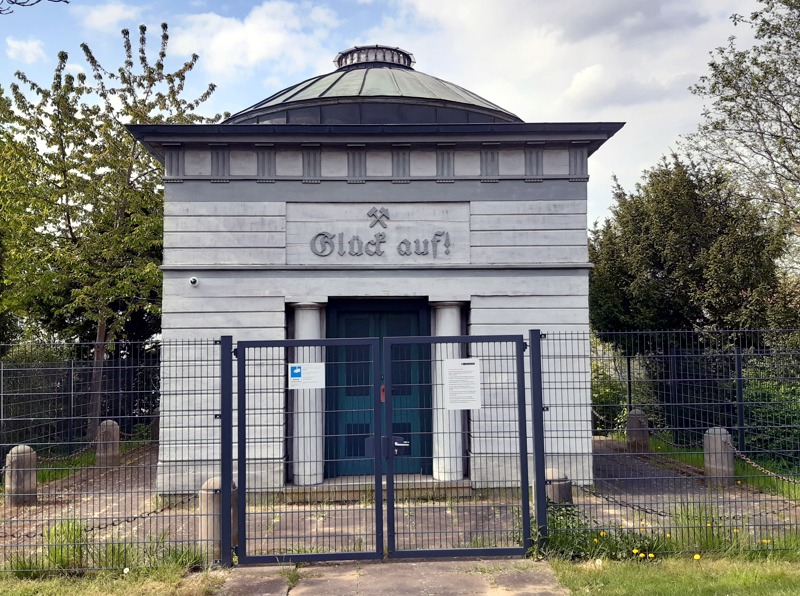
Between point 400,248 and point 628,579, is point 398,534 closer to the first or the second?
point 628,579

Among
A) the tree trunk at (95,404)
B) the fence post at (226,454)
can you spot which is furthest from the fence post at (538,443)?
the tree trunk at (95,404)

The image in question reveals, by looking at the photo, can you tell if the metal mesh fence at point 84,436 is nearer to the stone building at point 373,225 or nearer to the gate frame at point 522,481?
the gate frame at point 522,481

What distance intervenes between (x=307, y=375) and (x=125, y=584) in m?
2.52

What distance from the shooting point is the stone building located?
9234mm

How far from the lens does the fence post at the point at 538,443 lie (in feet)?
20.5

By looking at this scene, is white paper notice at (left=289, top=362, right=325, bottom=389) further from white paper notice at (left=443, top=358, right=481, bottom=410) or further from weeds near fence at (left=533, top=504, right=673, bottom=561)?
weeds near fence at (left=533, top=504, right=673, bottom=561)

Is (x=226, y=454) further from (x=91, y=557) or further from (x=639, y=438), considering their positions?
(x=639, y=438)

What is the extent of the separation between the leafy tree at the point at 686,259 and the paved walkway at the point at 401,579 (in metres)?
11.3

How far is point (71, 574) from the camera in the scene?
19.7 feet

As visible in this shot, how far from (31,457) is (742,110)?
16.6 meters

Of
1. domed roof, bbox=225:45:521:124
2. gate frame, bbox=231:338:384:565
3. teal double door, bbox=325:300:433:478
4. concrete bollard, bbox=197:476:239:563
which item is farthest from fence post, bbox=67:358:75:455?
domed roof, bbox=225:45:521:124

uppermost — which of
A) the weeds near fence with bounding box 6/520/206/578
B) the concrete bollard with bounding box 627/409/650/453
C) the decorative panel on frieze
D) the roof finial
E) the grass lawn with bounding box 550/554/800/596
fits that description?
the roof finial

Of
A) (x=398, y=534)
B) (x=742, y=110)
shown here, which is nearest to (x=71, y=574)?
(x=398, y=534)

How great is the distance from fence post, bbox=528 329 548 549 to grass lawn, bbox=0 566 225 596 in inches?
125
